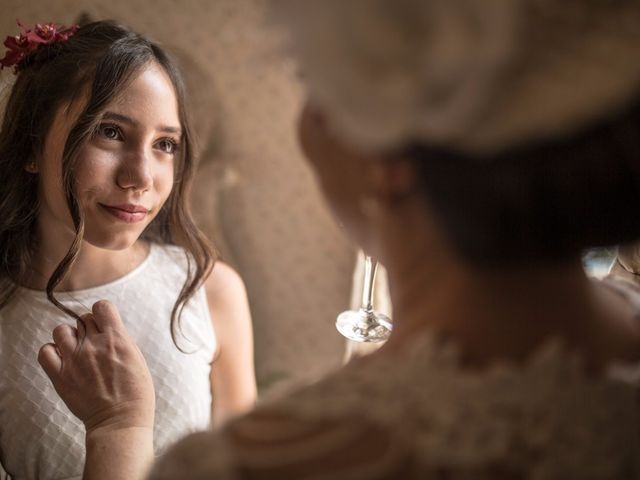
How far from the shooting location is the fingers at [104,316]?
1.05 metres

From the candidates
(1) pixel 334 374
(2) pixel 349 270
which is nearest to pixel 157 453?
(1) pixel 334 374

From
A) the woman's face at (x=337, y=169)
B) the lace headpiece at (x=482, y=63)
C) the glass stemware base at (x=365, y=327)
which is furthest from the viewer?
the glass stemware base at (x=365, y=327)

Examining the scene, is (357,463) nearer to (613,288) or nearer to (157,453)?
(613,288)

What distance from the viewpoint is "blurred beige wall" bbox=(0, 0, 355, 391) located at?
7.23 feet

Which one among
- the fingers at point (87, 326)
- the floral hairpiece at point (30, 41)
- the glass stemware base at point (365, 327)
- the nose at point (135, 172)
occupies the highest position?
the floral hairpiece at point (30, 41)

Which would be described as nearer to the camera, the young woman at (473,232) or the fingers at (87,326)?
the young woman at (473,232)

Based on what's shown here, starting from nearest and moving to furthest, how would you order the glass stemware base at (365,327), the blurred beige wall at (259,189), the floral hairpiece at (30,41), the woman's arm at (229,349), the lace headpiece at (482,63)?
the lace headpiece at (482,63), the glass stemware base at (365,327), the floral hairpiece at (30,41), the woman's arm at (229,349), the blurred beige wall at (259,189)

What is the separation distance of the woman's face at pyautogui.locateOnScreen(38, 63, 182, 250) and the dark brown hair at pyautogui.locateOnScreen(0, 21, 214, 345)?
0.02 m

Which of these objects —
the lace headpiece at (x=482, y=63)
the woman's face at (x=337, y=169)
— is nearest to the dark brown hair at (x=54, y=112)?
the woman's face at (x=337, y=169)

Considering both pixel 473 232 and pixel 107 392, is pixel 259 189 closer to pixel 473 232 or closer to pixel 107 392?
pixel 107 392

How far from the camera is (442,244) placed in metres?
0.53

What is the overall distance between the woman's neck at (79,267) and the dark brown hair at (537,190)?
118 centimetres

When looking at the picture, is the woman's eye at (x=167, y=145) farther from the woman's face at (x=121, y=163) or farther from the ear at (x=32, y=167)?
the ear at (x=32, y=167)

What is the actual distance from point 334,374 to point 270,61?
267mm
